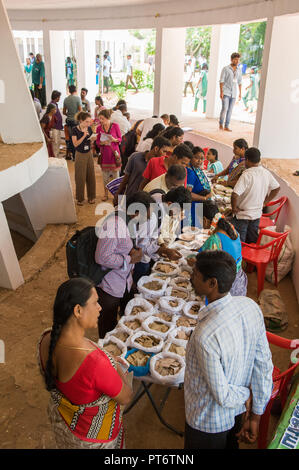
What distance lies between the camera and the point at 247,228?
17.5 ft

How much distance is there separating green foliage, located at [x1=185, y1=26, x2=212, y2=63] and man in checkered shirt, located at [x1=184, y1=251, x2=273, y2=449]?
25.8m

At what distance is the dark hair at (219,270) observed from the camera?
199 cm

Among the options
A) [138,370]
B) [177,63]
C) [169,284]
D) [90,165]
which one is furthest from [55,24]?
[138,370]

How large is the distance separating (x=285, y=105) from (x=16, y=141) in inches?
195

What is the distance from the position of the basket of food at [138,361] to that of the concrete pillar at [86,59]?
15707 mm

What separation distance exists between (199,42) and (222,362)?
90.4 ft

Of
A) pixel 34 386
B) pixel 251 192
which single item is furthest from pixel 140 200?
pixel 251 192

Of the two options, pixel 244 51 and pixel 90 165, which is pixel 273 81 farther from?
pixel 244 51

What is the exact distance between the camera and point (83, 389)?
1.92 m

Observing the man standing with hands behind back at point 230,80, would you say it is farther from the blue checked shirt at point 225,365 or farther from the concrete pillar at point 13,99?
the blue checked shirt at point 225,365

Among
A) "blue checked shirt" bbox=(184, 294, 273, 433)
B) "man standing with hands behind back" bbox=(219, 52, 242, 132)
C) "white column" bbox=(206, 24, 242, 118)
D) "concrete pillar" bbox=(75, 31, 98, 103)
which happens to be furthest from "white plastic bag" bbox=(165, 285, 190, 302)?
"concrete pillar" bbox=(75, 31, 98, 103)

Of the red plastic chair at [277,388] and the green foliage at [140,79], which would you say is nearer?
the red plastic chair at [277,388]

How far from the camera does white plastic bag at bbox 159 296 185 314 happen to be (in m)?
3.47

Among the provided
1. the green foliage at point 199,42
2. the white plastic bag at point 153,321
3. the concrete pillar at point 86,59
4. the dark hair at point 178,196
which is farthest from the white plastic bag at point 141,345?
the green foliage at point 199,42
